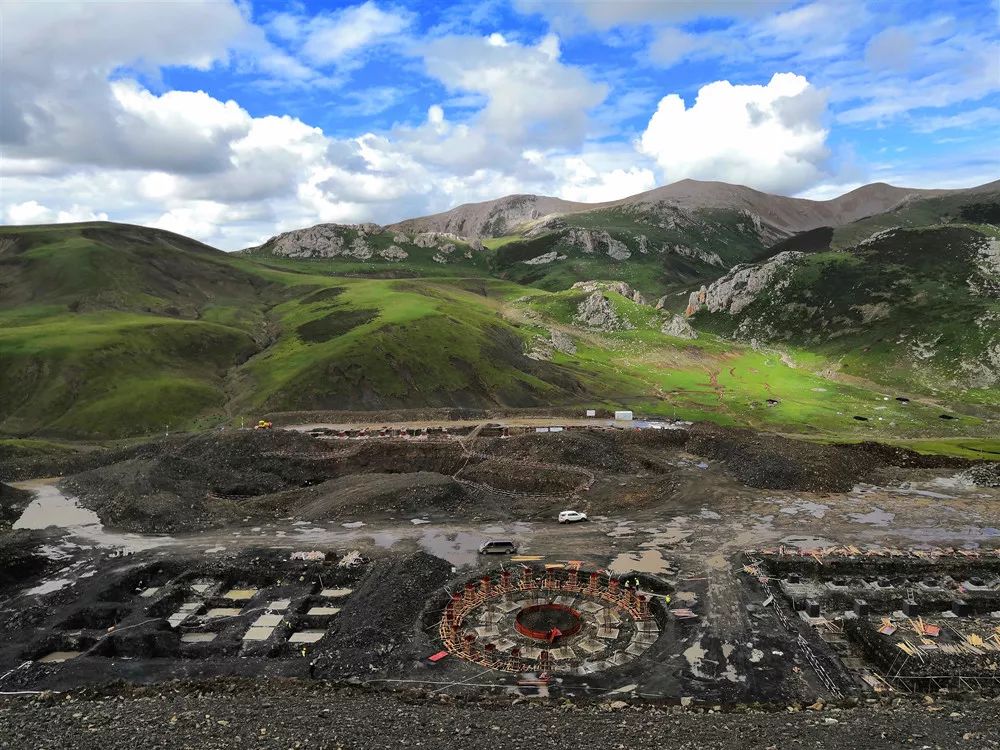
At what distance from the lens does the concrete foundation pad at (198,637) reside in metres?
42.7

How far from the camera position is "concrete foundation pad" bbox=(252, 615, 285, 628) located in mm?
43888

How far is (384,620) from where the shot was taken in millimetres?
42344

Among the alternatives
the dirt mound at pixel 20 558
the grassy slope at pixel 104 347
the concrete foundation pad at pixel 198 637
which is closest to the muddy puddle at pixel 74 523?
the dirt mound at pixel 20 558

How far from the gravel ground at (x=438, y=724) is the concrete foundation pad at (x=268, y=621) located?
962cm

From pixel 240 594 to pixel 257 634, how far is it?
809 cm

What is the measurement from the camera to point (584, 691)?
3456cm

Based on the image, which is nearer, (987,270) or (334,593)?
(334,593)

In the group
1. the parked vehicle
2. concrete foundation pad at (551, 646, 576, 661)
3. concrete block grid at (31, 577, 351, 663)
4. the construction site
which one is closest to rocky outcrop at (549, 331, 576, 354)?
the construction site

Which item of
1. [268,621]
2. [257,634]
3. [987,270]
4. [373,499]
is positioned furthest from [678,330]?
[257,634]

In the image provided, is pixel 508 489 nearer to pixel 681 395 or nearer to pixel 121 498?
pixel 121 498

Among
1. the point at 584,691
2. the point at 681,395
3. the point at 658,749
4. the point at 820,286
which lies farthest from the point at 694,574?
the point at 820,286

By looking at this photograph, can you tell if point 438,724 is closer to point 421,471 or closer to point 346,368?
→ point 421,471

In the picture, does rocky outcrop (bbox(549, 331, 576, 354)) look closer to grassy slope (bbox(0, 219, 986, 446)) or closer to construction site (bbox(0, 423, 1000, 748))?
grassy slope (bbox(0, 219, 986, 446))

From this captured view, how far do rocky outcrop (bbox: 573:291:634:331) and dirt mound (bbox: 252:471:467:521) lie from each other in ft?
407
